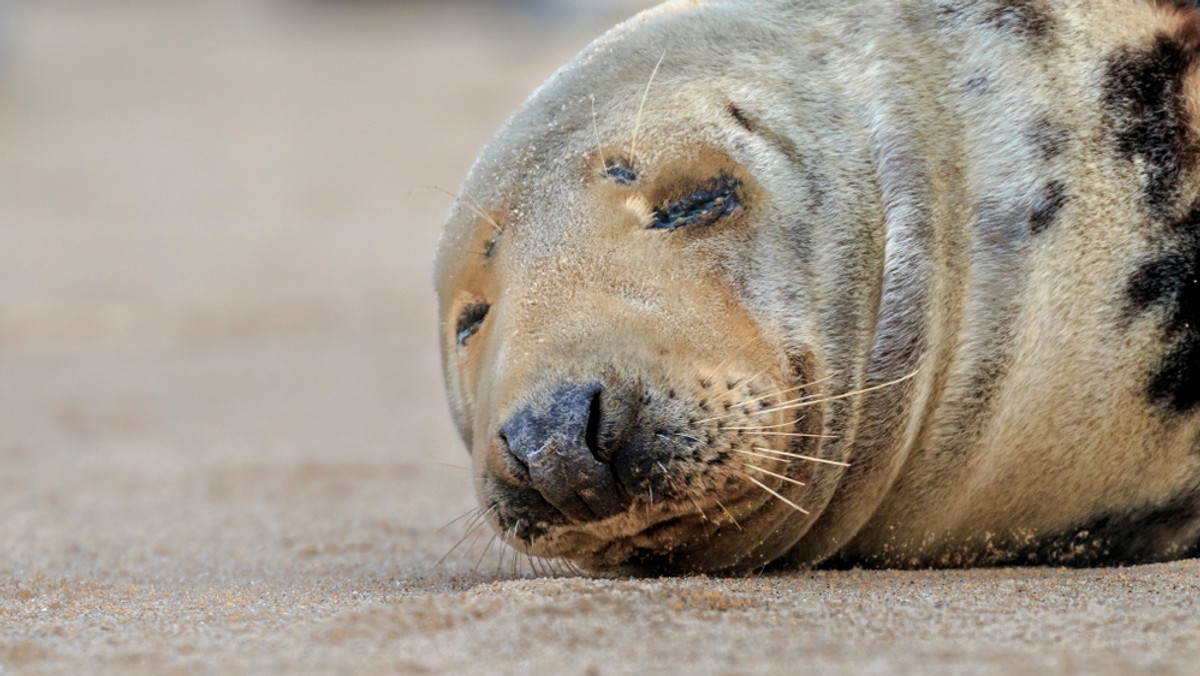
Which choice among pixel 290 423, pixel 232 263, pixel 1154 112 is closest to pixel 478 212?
pixel 1154 112

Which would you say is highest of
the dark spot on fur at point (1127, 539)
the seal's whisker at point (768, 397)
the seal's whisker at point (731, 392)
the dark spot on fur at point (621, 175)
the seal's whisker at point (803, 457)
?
the dark spot on fur at point (621, 175)

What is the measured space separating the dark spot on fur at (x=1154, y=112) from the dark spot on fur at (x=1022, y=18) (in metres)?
0.17

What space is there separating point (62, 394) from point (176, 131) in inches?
408

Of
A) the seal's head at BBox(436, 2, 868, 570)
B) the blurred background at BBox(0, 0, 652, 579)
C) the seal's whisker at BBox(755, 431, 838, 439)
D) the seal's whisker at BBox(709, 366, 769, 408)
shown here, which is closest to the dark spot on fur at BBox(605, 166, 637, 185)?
the seal's head at BBox(436, 2, 868, 570)

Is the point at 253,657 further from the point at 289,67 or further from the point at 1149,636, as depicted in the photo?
the point at 289,67

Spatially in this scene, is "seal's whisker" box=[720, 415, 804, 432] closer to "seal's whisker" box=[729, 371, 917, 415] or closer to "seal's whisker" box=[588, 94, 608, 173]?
"seal's whisker" box=[729, 371, 917, 415]

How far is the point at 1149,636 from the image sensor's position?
2523 mm

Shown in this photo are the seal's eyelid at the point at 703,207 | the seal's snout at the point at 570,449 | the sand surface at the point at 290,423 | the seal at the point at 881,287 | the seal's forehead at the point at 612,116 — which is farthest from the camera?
the seal's forehead at the point at 612,116

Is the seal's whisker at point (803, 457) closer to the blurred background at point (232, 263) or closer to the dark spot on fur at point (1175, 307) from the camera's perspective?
the dark spot on fur at point (1175, 307)

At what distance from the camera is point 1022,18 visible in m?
3.46

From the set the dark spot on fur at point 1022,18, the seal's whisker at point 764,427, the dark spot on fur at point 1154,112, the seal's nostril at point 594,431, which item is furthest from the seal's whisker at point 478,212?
the dark spot on fur at point 1154,112

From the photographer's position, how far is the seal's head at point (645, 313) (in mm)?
2930

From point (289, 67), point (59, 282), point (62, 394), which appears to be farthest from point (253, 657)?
point (289, 67)

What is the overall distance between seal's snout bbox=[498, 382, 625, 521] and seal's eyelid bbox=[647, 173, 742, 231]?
1.66 feet
